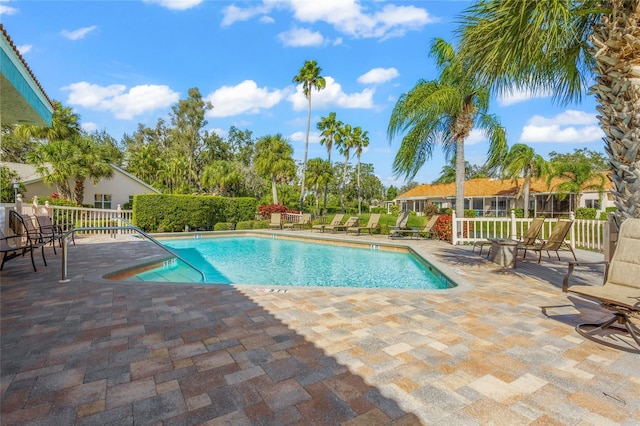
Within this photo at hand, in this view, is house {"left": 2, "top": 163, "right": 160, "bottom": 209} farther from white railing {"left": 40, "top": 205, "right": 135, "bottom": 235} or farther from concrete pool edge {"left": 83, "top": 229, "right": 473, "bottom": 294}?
concrete pool edge {"left": 83, "top": 229, "right": 473, "bottom": 294}

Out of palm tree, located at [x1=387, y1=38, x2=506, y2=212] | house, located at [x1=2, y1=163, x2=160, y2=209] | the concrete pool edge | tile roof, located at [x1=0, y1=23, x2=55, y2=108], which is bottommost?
the concrete pool edge

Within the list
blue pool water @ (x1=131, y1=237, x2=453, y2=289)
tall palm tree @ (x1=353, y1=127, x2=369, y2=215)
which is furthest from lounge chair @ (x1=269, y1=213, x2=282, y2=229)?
tall palm tree @ (x1=353, y1=127, x2=369, y2=215)

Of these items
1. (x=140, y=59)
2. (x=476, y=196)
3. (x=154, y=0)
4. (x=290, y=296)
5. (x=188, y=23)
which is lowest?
(x=290, y=296)

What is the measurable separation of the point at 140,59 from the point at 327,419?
2059 centimetres

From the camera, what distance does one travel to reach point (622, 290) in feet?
10.2

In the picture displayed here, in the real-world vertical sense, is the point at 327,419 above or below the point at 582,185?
below

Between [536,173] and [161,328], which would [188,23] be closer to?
[161,328]

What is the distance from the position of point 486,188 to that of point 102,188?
3309 centimetres

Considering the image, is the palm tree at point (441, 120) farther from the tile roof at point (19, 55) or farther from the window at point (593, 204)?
the window at point (593, 204)

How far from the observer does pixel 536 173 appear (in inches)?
987

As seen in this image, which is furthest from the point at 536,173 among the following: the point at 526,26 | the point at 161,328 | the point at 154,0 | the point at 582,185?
the point at 161,328

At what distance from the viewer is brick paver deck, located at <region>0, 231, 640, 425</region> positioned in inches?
76.9

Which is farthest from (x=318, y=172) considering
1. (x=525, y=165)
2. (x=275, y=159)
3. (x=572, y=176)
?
(x=572, y=176)

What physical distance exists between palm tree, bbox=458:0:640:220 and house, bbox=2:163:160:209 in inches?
905
